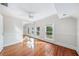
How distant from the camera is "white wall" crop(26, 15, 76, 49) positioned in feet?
5.40

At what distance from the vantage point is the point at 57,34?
66.4 inches

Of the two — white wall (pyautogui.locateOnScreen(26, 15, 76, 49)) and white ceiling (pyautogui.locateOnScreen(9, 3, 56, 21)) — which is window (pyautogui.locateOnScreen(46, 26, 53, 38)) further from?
white ceiling (pyautogui.locateOnScreen(9, 3, 56, 21))

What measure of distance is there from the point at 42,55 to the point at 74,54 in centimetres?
53

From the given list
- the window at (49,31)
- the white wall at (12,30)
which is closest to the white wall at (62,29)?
the window at (49,31)

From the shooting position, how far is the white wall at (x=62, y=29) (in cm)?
164

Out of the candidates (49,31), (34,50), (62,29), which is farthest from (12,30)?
(62,29)

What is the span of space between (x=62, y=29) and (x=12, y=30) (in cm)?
85

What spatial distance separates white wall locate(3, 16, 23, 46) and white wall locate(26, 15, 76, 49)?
0.68 feet

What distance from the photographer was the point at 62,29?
5.56 ft

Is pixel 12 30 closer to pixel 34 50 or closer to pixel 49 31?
pixel 34 50

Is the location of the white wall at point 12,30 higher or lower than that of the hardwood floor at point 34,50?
higher

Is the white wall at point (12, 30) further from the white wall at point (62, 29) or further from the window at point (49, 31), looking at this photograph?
the window at point (49, 31)

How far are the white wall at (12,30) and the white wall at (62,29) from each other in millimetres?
207

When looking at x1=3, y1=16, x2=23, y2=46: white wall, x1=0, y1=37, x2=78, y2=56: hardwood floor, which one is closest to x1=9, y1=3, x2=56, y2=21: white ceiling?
x1=3, y1=16, x2=23, y2=46: white wall
